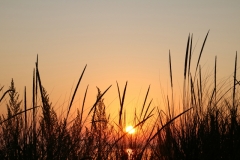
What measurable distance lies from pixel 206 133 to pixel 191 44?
0.71 metres

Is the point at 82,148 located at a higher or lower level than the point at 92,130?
lower

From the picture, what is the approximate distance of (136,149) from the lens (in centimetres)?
341

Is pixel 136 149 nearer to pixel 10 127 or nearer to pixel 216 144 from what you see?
pixel 216 144

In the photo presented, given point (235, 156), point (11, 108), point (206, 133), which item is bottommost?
point (235, 156)

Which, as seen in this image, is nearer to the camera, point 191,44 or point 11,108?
Answer: point 191,44

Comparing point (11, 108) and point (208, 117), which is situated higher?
point (11, 108)

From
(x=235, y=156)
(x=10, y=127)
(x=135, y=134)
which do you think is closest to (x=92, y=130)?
(x=135, y=134)

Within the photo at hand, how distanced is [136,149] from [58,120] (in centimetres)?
76

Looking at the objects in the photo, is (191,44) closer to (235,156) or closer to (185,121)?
(185,121)

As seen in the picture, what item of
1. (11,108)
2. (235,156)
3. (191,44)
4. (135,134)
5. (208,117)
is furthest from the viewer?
(11,108)

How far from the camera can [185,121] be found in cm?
318

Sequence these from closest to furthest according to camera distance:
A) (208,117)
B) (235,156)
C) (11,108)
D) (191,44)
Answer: (235,156)
(191,44)
(208,117)
(11,108)

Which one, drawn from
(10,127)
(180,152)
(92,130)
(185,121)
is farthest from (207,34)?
(10,127)

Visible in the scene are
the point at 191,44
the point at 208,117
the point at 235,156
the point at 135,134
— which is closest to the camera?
the point at 235,156
